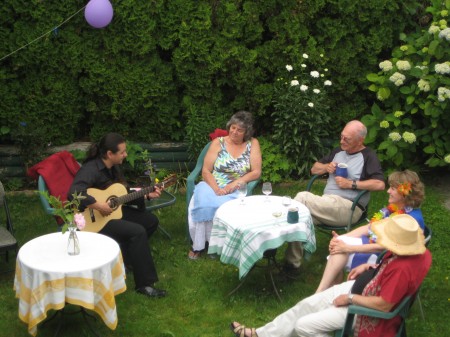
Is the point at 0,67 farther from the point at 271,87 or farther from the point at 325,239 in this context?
the point at 325,239

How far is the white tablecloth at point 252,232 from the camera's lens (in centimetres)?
562

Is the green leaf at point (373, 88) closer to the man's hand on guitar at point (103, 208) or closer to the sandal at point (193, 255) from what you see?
the sandal at point (193, 255)

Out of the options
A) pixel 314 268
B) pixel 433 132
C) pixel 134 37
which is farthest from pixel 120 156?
pixel 433 132

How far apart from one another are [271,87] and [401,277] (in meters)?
4.68

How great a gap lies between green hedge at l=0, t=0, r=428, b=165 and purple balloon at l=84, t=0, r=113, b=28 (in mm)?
670

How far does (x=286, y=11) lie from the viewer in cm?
858

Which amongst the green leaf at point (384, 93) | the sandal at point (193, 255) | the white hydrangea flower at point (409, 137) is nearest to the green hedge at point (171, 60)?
the green leaf at point (384, 93)

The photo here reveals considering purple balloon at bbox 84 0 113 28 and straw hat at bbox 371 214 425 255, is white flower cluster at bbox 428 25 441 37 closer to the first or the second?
purple balloon at bbox 84 0 113 28

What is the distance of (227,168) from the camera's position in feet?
22.6

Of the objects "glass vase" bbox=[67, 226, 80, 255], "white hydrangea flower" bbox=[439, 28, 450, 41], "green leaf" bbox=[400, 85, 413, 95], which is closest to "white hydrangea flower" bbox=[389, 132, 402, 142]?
"green leaf" bbox=[400, 85, 413, 95]

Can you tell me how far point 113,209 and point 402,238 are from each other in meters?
2.70

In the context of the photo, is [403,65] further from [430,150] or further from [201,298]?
[201,298]

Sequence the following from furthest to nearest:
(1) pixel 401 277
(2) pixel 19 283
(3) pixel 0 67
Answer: (3) pixel 0 67 → (2) pixel 19 283 → (1) pixel 401 277

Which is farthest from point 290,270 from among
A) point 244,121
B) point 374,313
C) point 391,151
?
point 391,151
